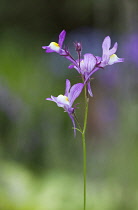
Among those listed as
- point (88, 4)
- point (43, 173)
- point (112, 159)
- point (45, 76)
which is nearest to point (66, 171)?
point (43, 173)

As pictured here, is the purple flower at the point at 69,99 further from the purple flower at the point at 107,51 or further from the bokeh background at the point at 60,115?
the bokeh background at the point at 60,115

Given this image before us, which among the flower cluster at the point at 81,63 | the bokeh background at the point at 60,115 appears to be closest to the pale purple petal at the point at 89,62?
the flower cluster at the point at 81,63

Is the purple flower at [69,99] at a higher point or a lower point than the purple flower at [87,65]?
lower

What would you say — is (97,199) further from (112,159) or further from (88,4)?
(88,4)

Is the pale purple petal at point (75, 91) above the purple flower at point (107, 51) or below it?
below

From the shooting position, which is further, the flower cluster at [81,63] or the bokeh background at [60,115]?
the bokeh background at [60,115]

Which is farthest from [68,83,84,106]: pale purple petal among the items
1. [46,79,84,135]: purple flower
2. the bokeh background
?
the bokeh background

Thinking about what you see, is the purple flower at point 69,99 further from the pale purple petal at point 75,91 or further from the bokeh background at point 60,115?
the bokeh background at point 60,115

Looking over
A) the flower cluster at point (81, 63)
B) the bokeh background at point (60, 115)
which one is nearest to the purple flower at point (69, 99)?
the flower cluster at point (81, 63)

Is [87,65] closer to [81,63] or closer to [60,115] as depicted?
[81,63]
